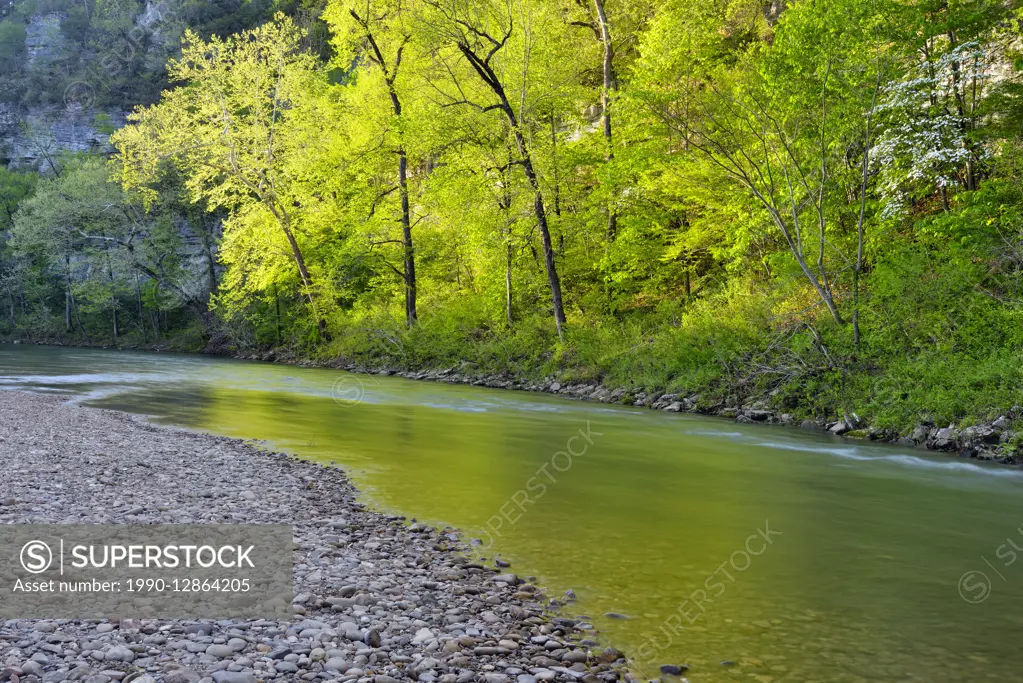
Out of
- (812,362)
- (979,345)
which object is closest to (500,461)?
(812,362)

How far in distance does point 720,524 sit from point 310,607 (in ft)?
15.8

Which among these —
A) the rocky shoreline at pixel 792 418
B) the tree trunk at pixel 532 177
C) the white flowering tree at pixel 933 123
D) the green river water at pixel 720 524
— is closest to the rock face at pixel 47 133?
the tree trunk at pixel 532 177

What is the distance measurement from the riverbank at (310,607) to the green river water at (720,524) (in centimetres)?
55

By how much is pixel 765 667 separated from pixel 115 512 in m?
5.84

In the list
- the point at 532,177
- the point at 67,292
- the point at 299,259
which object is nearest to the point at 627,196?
the point at 532,177

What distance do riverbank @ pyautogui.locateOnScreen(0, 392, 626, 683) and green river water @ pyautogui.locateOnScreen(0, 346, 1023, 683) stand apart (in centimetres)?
55

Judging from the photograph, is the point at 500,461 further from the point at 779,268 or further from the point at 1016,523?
the point at 779,268

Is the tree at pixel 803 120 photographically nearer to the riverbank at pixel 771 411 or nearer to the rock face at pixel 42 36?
the riverbank at pixel 771 411

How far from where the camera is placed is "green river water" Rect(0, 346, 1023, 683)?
5.43 meters

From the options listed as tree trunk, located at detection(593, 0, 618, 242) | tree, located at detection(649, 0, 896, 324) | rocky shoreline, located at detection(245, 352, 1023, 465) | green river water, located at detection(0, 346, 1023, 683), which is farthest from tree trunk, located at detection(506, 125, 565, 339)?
green river water, located at detection(0, 346, 1023, 683)

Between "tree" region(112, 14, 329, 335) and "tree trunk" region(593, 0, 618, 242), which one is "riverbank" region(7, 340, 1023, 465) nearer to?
"tree trunk" region(593, 0, 618, 242)

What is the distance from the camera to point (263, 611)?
5207 millimetres

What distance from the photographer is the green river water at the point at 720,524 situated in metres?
5.43

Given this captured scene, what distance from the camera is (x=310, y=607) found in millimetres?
5371
